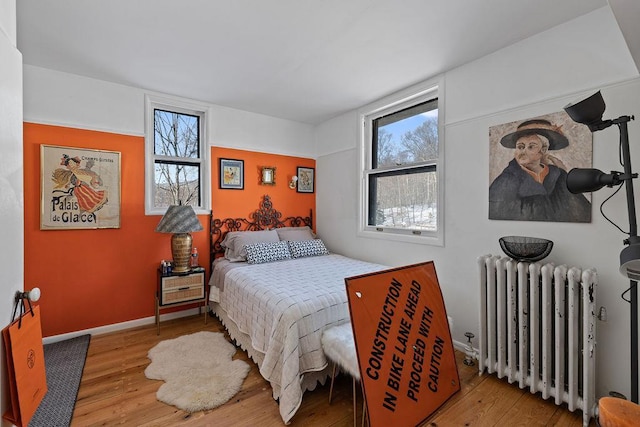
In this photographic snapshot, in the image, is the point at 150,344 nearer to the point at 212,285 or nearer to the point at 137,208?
the point at 212,285

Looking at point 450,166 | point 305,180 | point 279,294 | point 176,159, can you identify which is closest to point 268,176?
point 305,180

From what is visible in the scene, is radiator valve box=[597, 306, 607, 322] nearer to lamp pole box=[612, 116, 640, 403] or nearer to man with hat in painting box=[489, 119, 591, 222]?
lamp pole box=[612, 116, 640, 403]

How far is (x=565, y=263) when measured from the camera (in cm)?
207

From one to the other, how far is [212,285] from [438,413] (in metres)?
2.63

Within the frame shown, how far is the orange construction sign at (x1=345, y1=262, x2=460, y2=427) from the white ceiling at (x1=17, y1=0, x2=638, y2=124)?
71.1 inches

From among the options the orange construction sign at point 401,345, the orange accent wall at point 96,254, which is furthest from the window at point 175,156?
the orange construction sign at point 401,345

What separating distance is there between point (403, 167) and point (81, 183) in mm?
3460

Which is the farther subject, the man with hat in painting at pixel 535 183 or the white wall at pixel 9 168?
the man with hat in painting at pixel 535 183

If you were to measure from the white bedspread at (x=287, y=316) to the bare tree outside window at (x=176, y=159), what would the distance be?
4.67ft

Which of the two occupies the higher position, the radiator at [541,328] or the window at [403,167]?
the window at [403,167]

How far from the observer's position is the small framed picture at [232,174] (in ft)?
12.4

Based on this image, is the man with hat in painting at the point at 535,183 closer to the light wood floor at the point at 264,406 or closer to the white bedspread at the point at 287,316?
the light wood floor at the point at 264,406

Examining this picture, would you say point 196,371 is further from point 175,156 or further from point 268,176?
point 268,176

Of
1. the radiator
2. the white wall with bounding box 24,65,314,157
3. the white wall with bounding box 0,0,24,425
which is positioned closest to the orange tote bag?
the white wall with bounding box 0,0,24,425
